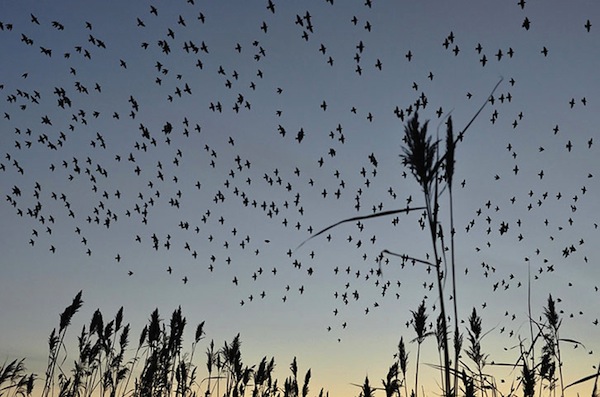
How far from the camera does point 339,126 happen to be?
26.7m

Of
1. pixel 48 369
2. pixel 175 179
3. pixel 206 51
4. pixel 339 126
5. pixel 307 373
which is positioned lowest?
pixel 48 369

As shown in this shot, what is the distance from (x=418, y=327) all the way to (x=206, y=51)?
80.4 feet

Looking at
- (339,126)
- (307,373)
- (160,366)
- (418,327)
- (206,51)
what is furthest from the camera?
(206,51)

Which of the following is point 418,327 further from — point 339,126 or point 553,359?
point 339,126

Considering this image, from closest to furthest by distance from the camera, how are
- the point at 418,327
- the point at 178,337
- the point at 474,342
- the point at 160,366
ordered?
the point at 418,327
the point at 474,342
the point at 178,337
the point at 160,366

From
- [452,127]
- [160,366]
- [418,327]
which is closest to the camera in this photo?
[452,127]

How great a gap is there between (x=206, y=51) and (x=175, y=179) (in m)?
Result: 6.84

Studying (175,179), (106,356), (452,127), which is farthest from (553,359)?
(175,179)

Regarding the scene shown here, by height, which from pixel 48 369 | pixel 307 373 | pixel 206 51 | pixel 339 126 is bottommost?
pixel 48 369

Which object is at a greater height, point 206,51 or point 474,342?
point 206,51

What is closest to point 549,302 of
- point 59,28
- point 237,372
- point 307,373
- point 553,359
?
point 553,359

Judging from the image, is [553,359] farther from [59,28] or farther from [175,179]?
[59,28]

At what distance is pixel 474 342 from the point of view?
23.8 feet

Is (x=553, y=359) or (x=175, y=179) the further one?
(x=175, y=179)
